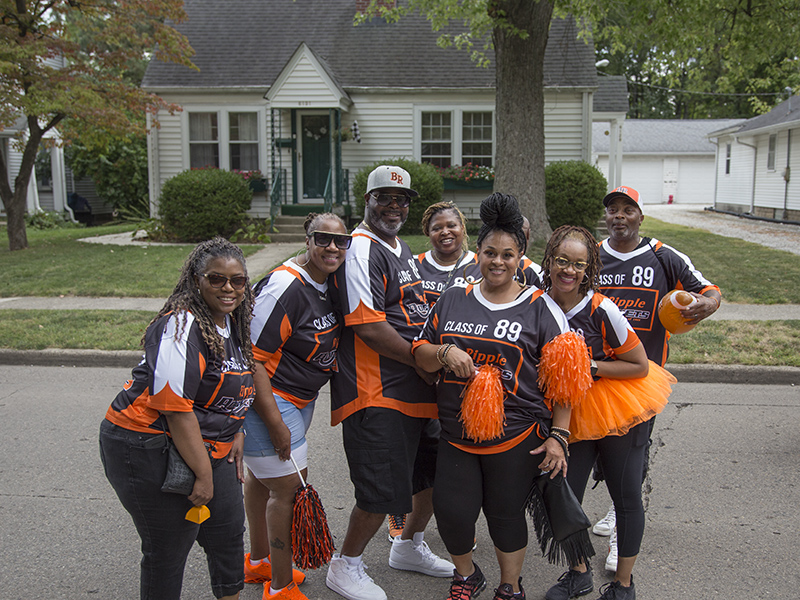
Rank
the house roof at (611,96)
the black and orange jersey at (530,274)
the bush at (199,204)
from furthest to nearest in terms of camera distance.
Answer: the house roof at (611,96) → the bush at (199,204) → the black and orange jersey at (530,274)

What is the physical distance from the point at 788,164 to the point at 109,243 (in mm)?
21970

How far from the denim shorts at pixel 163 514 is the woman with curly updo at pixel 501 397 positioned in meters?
0.91

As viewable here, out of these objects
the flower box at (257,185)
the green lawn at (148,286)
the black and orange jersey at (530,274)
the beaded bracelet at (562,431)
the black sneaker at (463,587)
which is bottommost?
the black sneaker at (463,587)

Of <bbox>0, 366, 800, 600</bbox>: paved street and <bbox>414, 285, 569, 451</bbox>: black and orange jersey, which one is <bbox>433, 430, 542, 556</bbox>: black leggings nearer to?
<bbox>414, 285, 569, 451</bbox>: black and orange jersey

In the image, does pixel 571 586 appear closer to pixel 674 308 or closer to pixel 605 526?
pixel 605 526

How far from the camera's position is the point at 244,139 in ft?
59.5

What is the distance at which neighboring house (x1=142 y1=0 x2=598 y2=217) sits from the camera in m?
17.5

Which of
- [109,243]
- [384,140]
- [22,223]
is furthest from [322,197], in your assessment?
[22,223]

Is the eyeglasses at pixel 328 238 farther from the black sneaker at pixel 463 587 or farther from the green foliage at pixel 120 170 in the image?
the green foliage at pixel 120 170

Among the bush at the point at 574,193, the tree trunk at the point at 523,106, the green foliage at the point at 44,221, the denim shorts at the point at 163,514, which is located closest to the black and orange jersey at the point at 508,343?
the denim shorts at the point at 163,514

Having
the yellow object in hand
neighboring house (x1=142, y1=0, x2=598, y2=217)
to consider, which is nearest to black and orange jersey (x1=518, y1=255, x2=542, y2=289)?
the yellow object in hand

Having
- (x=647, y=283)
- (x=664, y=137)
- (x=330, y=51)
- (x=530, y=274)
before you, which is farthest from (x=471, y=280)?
(x=664, y=137)

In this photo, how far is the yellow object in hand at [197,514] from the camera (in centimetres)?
253

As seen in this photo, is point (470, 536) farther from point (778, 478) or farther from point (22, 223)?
point (22, 223)
